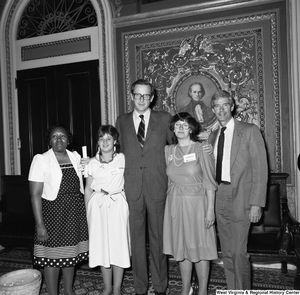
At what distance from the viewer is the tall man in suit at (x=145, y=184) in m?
2.81

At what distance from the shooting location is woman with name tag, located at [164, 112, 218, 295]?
8.56 ft

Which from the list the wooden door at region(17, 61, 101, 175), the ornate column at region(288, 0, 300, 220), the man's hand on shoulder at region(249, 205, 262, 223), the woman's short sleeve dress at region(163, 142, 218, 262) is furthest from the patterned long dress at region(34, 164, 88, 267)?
the ornate column at region(288, 0, 300, 220)

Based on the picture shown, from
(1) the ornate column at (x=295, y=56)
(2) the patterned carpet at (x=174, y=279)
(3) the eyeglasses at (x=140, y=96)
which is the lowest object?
(2) the patterned carpet at (x=174, y=279)

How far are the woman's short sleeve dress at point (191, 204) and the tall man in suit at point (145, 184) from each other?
0.56ft

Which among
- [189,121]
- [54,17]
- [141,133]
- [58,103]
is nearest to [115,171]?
[141,133]

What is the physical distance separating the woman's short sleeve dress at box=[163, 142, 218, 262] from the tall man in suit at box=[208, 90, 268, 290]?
15 centimetres

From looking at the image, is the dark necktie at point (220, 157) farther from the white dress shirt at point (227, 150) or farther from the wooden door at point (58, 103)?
the wooden door at point (58, 103)

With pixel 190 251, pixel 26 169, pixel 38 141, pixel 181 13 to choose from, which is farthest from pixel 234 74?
pixel 26 169

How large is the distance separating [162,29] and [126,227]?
2549mm

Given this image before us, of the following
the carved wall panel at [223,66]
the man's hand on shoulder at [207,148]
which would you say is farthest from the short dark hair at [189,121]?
the carved wall panel at [223,66]

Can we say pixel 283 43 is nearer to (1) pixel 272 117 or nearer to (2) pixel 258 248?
(1) pixel 272 117

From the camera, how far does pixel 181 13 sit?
13.3 feet

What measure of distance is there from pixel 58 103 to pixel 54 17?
4.06 feet

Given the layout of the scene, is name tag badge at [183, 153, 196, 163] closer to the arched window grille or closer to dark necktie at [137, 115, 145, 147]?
dark necktie at [137, 115, 145, 147]
